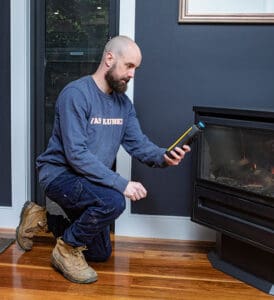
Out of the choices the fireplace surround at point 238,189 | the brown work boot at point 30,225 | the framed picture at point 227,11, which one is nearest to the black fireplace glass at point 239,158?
the fireplace surround at point 238,189

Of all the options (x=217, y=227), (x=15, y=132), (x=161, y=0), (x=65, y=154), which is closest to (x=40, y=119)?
(x=15, y=132)

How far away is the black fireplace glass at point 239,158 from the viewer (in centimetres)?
187

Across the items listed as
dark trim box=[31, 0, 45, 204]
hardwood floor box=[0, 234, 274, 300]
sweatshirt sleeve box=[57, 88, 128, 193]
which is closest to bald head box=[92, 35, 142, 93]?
sweatshirt sleeve box=[57, 88, 128, 193]

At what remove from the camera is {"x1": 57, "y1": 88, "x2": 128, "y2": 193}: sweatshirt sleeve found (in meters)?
1.82

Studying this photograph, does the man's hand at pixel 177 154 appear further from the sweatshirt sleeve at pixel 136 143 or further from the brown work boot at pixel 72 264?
the brown work boot at pixel 72 264

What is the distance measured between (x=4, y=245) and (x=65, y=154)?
0.72 metres

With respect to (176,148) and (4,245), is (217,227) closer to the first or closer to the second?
(176,148)

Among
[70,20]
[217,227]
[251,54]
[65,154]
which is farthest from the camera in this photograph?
[70,20]

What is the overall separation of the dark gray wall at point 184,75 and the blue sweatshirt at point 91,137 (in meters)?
0.30

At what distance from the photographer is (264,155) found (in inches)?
74.4

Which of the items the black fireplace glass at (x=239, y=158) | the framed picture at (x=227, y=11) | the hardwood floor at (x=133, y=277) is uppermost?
the framed picture at (x=227, y=11)

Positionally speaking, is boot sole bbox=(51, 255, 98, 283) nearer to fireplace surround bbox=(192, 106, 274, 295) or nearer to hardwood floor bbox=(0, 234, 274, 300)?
hardwood floor bbox=(0, 234, 274, 300)

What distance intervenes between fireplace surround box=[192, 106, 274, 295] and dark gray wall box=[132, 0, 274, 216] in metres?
0.29

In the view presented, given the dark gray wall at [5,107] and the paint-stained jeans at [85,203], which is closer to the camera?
the paint-stained jeans at [85,203]
